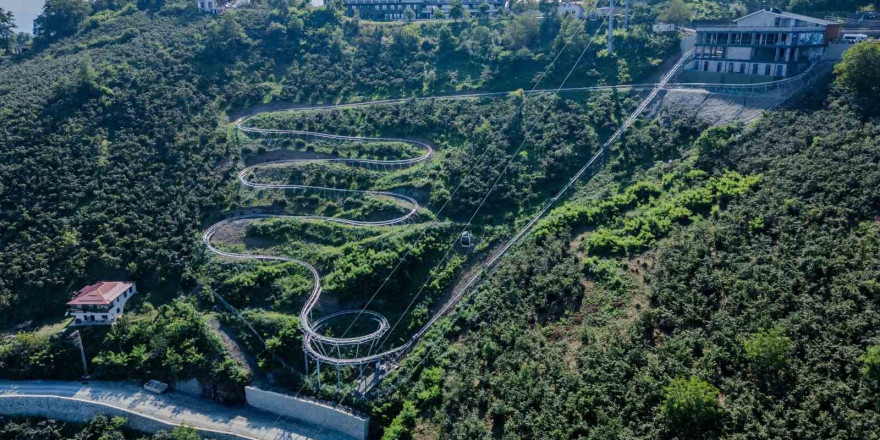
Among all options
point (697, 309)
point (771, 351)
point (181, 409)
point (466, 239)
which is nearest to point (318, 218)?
point (466, 239)

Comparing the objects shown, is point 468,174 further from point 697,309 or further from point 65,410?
point 65,410

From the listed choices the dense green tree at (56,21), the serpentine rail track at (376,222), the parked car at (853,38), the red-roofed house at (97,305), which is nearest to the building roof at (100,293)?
the red-roofed house at (97,305)

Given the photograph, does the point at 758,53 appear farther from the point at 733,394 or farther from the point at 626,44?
the point at 733,394

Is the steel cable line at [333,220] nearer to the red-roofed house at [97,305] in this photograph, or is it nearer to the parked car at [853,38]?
the red-roofed house at [97,305]

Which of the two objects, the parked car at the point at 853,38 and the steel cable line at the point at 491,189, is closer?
the steel cable line at the point at 491,189

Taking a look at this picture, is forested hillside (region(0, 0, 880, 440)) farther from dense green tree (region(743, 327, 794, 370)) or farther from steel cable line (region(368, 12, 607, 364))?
steel cable line (region(368, 12, 607, 364))

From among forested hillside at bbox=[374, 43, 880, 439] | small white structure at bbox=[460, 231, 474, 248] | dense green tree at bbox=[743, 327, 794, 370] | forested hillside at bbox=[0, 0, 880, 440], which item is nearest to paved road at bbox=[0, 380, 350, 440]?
forested hillside at bbox=[0, 0, 880, 440]
